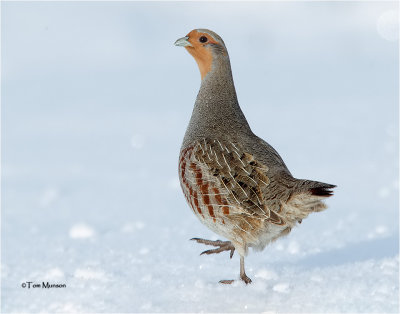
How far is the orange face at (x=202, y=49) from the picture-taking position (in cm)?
493

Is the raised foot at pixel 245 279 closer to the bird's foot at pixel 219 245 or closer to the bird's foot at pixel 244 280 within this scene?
the bird's foot at pixel 244 280

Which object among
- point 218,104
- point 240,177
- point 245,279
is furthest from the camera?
point 218,104

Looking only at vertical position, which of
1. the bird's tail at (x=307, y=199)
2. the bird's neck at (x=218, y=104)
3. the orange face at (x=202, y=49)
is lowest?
the bird's tail at (x=307, y=199)

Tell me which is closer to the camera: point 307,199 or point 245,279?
point 307,199

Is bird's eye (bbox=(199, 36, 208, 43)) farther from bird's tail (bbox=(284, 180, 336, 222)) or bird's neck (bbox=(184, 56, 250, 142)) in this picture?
bird's tail (bbox=(284, 180, 336, 222))

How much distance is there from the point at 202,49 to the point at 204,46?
0.03 meters

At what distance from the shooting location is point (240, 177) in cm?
444

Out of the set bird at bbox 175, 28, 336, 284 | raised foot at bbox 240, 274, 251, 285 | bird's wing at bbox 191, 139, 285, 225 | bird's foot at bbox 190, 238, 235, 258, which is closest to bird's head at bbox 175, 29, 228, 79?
bird at bbox 175, 28, 336, 284

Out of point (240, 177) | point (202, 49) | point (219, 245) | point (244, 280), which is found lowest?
point (244, 280)

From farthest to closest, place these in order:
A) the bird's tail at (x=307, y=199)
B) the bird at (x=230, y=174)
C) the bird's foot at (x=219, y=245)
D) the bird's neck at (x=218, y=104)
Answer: the bird's foot at (x=219, y=245), the bird's neck at (x=218, y=104), the bird at (x=230, y=174), the bird's tail at (x=307, y=199)

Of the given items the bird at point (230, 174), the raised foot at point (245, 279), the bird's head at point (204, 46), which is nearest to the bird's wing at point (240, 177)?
the bird at point (230, 174)

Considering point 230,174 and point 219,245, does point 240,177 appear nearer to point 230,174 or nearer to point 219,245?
point 230,174

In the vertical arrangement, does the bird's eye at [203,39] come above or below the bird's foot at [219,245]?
above

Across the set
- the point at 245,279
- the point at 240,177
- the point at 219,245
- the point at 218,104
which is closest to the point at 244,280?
the point at 245,279
